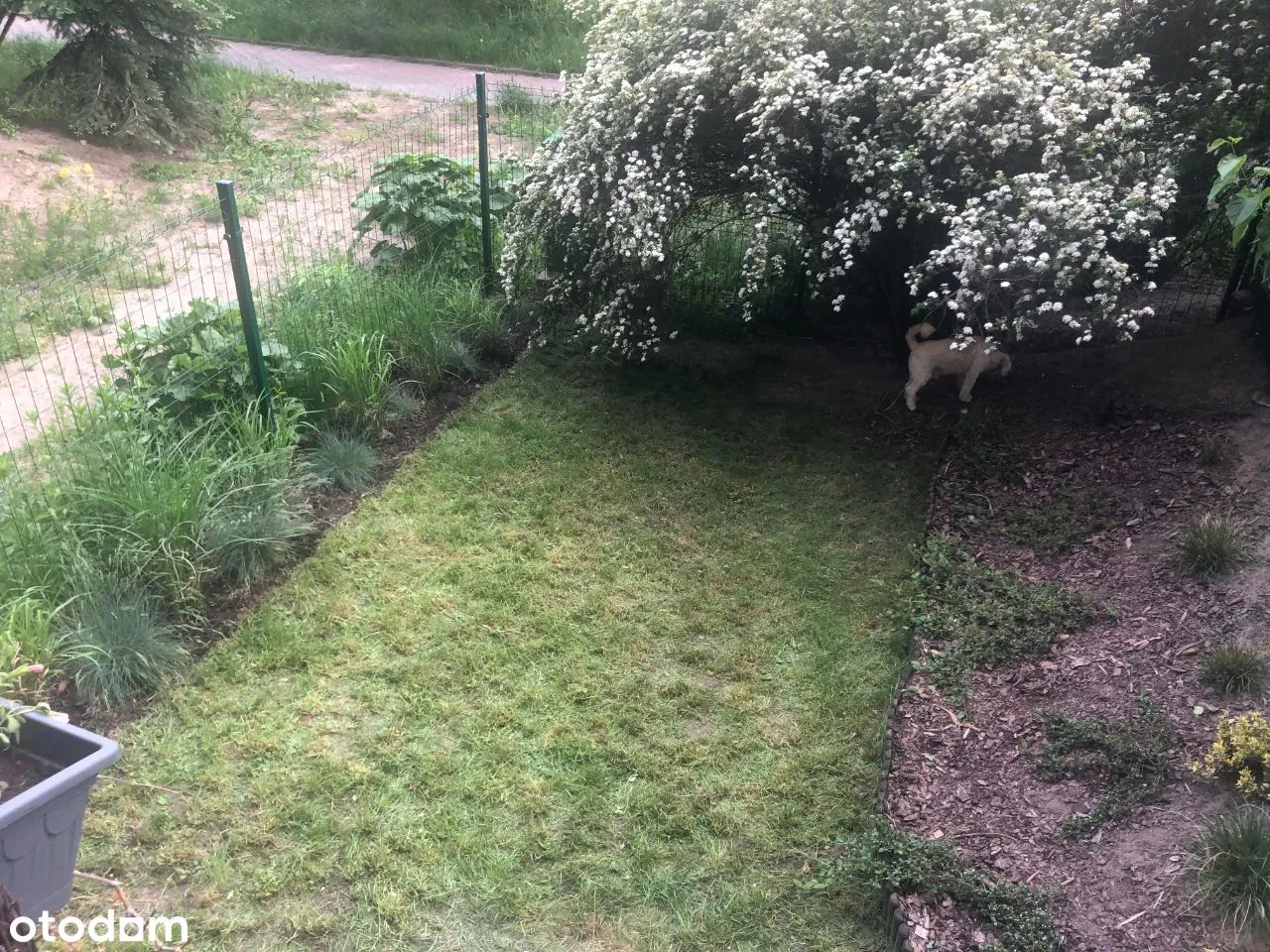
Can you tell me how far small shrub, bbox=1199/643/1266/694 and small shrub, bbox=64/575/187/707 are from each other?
11.9 ft

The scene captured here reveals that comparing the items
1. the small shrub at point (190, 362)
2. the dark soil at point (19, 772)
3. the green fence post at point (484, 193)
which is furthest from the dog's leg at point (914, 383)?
the dark soil at point (19, 772)

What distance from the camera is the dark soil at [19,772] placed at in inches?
102

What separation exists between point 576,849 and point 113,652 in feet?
6.01

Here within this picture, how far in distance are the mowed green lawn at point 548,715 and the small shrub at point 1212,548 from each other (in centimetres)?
113

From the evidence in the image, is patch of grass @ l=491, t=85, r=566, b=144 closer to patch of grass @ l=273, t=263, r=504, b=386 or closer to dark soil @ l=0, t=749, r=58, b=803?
patch of grass @ l=273, t=263, r=504, b=386

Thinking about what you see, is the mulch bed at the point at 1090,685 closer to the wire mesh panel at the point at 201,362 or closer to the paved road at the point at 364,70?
the wire mesh panel at the point at 201,362

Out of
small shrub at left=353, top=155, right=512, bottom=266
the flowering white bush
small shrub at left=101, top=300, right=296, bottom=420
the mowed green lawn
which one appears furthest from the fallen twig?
small shrub at left=353, top=155, right=512, bottom=266

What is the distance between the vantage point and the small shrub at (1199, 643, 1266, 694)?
3.15 meters

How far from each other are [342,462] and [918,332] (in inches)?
121

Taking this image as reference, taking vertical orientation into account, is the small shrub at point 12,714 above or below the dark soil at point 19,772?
above

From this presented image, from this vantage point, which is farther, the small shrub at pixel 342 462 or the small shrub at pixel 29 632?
the small shrub at pixel 342 462

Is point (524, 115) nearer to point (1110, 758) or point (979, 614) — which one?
point (979, 614)

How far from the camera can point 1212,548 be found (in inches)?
146

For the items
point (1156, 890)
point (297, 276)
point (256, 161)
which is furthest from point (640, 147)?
point (256, 161)
